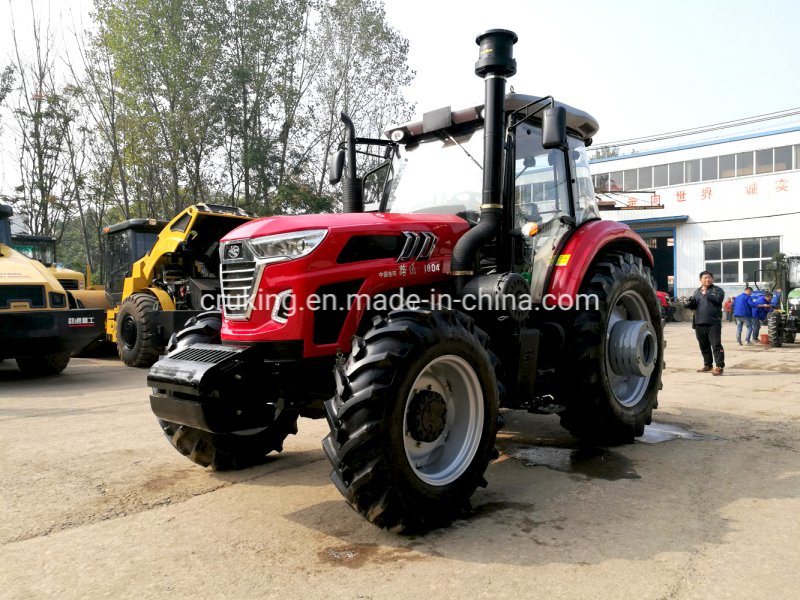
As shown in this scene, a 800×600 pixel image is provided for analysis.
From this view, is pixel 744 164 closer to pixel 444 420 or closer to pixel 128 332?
pixel 128 332

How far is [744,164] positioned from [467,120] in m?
29.5

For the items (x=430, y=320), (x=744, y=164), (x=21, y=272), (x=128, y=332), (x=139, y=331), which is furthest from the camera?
(x=744, y=164)

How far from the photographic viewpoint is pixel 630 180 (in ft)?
110

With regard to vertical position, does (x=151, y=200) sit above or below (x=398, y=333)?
above

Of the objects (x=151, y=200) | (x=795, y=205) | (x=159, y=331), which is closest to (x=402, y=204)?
(x=159, y=331)

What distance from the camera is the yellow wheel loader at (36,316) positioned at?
8609 mm

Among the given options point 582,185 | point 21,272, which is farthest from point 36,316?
point 582,185

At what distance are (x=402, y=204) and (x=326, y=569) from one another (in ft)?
9.38

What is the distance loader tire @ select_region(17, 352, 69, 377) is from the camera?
9.79 metres

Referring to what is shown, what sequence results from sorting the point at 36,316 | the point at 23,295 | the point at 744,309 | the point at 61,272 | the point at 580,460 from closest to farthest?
the point at 580,460
the point at 36,316
the point at 23,295
the point at 61,272
the point at 744,309

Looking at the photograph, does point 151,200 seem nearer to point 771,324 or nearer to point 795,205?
point 771,324

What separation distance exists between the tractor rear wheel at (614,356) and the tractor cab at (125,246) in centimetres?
989

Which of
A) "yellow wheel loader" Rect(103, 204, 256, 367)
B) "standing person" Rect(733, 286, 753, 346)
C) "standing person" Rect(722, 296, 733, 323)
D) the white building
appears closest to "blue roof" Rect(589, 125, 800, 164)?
the white building

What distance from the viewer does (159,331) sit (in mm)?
10508
